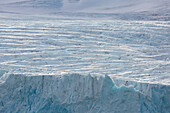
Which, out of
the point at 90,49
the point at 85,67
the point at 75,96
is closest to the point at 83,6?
the point at 90,49

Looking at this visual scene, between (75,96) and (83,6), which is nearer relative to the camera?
(75,96)

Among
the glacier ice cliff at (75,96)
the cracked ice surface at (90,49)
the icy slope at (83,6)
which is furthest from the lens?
the icy slope at (83,6)

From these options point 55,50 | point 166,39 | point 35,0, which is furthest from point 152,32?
point 35,0

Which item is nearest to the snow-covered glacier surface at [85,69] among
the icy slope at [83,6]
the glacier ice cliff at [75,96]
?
the glacier ice cliff at [75,96]

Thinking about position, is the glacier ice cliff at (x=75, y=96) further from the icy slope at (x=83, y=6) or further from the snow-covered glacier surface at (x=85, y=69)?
the icy slope at (x=83, y=6)

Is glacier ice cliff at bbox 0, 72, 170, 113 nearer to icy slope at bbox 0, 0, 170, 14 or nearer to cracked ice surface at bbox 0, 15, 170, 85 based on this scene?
cracked ice surface at bbox 0, 15, 170, 85

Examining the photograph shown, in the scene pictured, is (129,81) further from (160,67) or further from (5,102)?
(5,102)

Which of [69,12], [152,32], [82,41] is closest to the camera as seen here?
[82,41]

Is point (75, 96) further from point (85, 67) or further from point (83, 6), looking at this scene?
point (83, 6)
